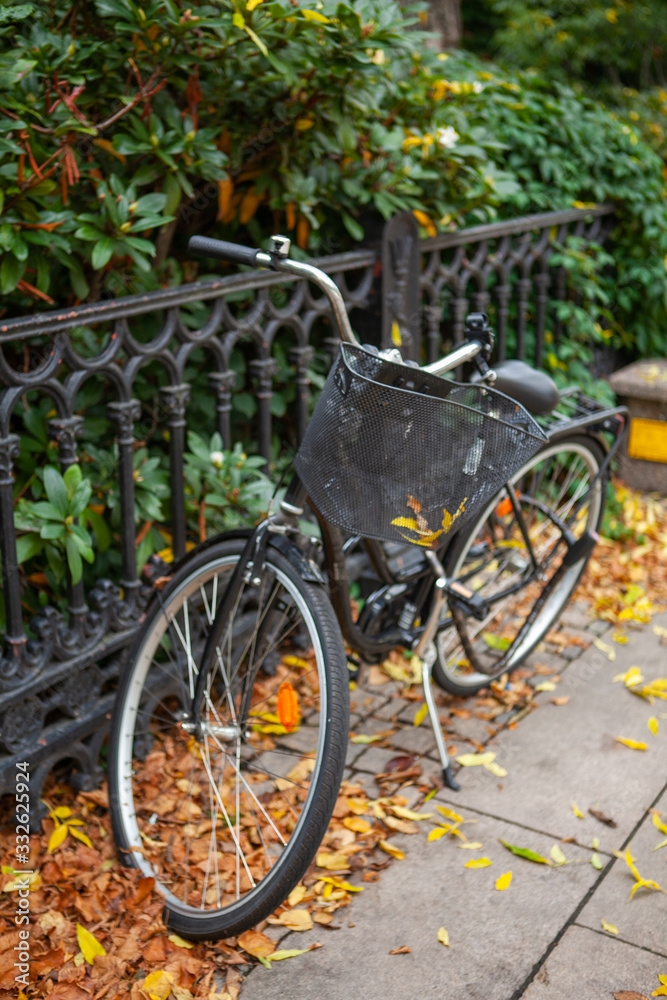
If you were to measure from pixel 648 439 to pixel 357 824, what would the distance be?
2991mm

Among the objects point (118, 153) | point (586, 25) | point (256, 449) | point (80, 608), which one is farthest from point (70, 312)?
point (586, 25)

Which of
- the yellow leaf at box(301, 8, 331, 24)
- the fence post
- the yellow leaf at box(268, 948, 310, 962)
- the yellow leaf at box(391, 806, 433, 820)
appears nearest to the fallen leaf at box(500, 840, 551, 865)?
the yellow leaf at box(391, 806, 433, 820)

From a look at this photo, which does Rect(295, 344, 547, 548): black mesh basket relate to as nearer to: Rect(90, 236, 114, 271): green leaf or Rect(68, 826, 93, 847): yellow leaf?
Rect(90, 236, 114, 271): green leaf

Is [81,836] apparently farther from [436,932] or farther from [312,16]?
[312,16]

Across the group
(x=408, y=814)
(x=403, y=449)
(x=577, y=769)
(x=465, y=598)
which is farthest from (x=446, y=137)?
(x=408, y=814)

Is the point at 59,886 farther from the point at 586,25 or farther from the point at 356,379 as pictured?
the point at 586,25

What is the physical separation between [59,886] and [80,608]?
707 millimetres

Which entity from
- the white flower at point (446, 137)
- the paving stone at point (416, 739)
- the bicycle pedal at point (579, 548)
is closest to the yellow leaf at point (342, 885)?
the paving stone at point (416, 739)

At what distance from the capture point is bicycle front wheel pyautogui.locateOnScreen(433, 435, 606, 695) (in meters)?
2.97

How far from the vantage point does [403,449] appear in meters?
1.95

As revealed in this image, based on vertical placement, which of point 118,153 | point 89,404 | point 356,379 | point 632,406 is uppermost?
point 118,153

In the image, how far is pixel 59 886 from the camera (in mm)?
2355

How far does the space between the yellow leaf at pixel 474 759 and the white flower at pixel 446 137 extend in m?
2.07

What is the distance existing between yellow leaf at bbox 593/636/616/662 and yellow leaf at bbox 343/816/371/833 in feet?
4.30
